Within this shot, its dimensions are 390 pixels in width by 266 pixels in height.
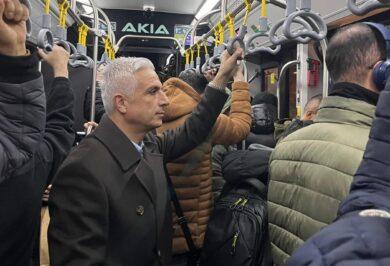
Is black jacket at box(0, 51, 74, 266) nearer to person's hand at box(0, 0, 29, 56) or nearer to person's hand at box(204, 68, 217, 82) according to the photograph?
person's hand at box(0, 0, 29, 56)

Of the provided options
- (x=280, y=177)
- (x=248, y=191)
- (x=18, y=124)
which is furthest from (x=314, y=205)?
(x=18, y=124)

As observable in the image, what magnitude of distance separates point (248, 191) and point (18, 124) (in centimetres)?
136

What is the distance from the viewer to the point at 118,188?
59.2 inches

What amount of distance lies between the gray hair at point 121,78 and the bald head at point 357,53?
804 millimetres

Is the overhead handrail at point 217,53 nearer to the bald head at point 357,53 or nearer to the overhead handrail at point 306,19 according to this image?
the overhead handrail at point 306,19

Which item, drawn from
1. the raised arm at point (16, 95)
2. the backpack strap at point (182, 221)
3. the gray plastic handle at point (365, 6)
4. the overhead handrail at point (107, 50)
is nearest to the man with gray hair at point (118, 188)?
the backpack strap at point (182, 221)

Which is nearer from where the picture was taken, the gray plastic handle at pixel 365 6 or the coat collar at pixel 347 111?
the gray plastic handle at pixel 365 6

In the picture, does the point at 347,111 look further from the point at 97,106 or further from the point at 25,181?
the point at 97,106

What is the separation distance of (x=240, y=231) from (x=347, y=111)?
889mm

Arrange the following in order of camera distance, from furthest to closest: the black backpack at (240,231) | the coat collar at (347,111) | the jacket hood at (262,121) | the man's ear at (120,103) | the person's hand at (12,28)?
A: the jacket hood at (262,121), the black backpack at (240,231), the man's ear at (120,103), the coat collar at (347,111), the person's hand at (12,28)

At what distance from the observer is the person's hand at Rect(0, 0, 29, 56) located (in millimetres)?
1020

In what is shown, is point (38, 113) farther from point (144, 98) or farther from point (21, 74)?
point (144, 98)

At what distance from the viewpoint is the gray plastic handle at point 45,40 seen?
186 cm

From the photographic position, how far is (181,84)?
2203 mm
